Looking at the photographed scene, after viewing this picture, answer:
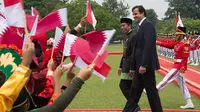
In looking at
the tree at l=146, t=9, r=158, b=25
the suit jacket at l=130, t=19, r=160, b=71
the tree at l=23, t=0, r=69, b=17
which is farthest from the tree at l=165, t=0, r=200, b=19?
the suit jacket at l=130, t=19, r=160, b=71

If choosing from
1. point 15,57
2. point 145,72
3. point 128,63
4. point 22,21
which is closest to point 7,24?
point 22,21

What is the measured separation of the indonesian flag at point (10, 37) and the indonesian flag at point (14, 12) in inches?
2.8

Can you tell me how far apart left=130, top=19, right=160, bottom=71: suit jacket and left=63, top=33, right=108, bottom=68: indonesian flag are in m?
2.50

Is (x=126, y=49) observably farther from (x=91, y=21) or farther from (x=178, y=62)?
(x=91, y=21)

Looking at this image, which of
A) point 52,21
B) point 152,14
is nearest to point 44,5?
point 152,14

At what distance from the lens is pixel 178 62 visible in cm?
764

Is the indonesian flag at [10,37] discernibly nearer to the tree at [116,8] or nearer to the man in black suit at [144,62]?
the man in black suit at [144,62]

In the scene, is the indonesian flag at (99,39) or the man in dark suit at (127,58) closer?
the indonesian flag at (99,39)

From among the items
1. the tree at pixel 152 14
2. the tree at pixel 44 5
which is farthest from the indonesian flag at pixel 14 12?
the tree at pixel 152 14

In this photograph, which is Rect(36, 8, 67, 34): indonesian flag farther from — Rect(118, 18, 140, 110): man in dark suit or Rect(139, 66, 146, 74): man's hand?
Rect(118, 18, 140, 110): man in dark suit

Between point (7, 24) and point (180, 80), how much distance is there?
16.5ft

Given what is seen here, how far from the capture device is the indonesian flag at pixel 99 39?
3211 millimetres

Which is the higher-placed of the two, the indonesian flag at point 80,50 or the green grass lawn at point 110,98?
the indonesian flag at point 80,50

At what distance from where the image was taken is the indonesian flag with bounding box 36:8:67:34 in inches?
142
